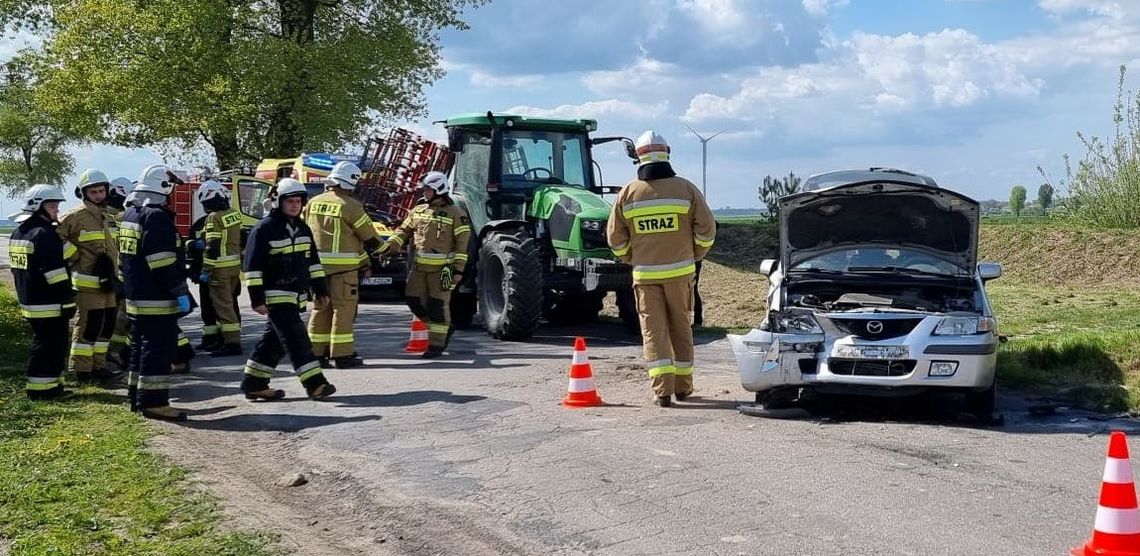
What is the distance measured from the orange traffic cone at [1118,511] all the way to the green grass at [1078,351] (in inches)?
175

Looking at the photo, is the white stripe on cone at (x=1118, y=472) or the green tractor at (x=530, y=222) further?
the green tractor at (x=530, y=222)

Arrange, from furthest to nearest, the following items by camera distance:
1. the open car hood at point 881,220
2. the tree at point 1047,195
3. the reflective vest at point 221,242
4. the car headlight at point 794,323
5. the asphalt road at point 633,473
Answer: the tree at point 1047,195 < the reflective vest at point 221,242 < the open car hood at point 881,220 < the car headlight at point 794,323 < the asphalt road at point 633,473

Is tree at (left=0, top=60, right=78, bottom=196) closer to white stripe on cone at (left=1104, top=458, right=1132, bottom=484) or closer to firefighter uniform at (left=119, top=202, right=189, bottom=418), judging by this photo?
firefighter uniform at (left=119, top=202, right=189, bottom=418)

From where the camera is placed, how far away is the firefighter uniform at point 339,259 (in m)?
11.2

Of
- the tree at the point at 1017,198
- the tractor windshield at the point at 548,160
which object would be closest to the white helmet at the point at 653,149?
the tractor windshield at the point at 548,160

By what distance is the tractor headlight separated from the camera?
12.9 m

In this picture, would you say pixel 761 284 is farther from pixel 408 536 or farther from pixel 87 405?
pixel 408 536

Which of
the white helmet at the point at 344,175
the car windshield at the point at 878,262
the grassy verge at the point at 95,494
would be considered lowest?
the grassy verge at the point at 95,494

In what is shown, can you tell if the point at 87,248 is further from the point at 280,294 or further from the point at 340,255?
the point at 280,294

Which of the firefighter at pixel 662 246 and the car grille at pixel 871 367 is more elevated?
the firefighter at pixel 662 246

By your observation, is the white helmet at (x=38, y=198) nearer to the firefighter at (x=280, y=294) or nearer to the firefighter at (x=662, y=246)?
the firefighter at (x=280, y=294)

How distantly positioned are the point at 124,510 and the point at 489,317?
7961 millimetres

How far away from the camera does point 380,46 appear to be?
27.9m

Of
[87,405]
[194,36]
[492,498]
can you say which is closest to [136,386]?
[87,405]
